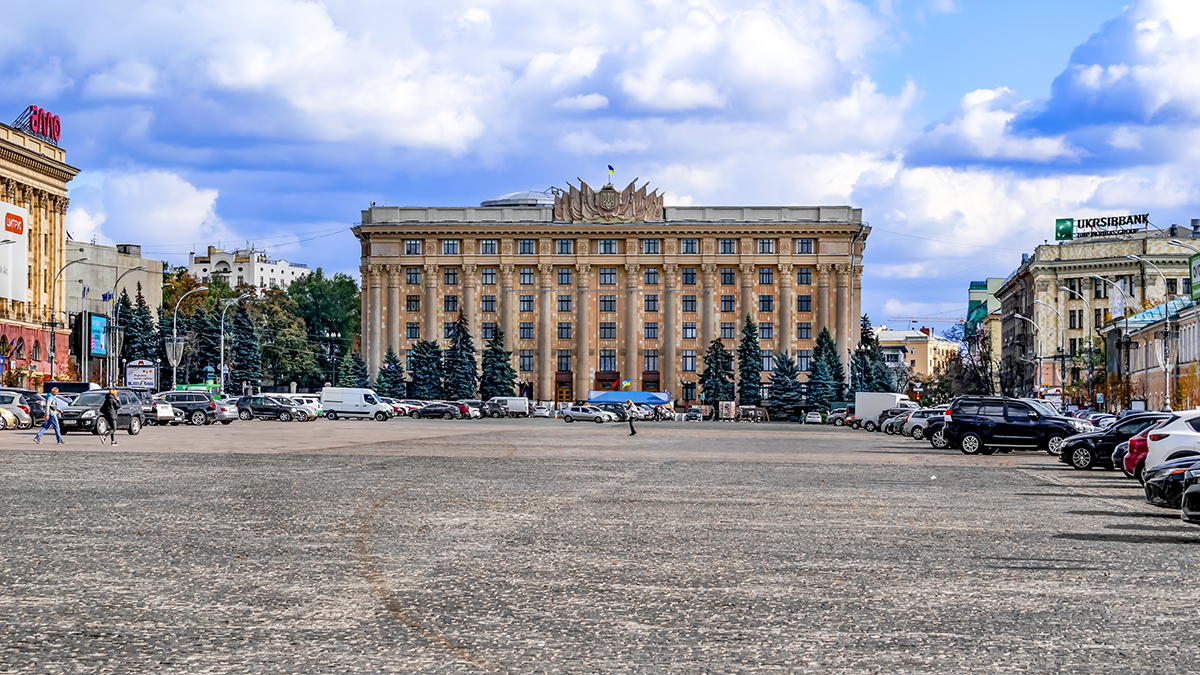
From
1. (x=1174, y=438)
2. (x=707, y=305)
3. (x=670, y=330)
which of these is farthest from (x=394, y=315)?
(x=1174, y=438)

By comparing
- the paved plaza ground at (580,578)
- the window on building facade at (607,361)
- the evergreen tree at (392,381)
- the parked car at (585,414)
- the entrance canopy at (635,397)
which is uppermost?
the window on building facade at (607,361)

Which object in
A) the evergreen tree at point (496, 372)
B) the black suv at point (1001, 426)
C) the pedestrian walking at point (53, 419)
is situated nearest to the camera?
the black suv at point (1001, 426)

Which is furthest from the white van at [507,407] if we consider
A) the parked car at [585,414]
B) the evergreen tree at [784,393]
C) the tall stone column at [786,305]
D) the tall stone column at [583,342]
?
the tall stone column at [786,305]

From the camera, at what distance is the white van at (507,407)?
116 m

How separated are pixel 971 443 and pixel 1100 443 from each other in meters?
8.80

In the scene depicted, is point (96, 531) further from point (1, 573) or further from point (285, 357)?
point (285, 357)

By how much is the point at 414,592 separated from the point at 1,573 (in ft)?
11.8

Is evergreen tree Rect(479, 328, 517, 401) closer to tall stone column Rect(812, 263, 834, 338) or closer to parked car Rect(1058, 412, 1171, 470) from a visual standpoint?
tall stone column Rect(812, 263, 834, 338)

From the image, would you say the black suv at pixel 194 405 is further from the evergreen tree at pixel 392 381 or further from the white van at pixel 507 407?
the evergreen tree at pixel 392 381

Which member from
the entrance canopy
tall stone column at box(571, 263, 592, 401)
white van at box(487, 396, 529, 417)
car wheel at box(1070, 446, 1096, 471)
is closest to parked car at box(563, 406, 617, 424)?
white van at box(487, 396, 529, 417)

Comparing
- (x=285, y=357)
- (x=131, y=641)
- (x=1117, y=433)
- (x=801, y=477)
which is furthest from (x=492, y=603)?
(x=285, y=357)

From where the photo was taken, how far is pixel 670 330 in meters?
145

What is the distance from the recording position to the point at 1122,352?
9969cm

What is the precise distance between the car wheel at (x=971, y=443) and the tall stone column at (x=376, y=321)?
359 feet
